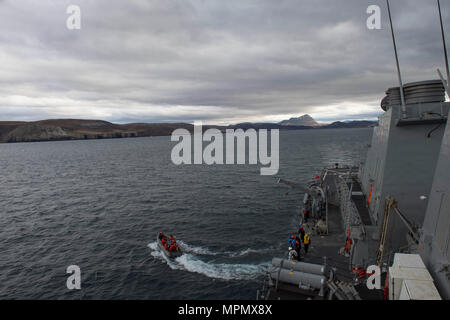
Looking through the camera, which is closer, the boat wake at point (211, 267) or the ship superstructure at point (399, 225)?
the ship superstructure at point (399, 225)

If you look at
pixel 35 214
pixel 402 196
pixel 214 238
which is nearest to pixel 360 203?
pixel 402 196

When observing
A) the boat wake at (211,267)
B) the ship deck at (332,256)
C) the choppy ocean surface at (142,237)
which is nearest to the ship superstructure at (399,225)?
the ship deck at (332,256)

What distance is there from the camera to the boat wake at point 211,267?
23.2m

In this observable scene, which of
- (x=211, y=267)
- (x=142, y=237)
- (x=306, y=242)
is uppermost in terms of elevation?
(x=306, y=242)

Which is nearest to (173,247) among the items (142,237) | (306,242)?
(142,237)

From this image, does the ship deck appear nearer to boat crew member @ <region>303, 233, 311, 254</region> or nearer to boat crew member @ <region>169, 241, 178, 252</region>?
boat crew member @ <region>303, 233, 311, 254</region>

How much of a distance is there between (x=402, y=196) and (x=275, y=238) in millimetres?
15599

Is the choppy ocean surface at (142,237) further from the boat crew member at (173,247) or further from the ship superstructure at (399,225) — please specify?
the ship superstructure at (399,225)

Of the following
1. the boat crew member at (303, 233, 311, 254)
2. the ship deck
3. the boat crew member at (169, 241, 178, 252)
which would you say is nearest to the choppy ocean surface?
the boat crew member at (169, 241, 178, 252)

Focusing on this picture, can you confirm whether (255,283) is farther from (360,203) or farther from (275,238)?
(360,203)

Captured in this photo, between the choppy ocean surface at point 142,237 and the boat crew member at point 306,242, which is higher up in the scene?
the boat crew member at point 306,242

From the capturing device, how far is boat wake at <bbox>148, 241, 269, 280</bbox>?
2319 cm

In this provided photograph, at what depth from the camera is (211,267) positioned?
80.8 feet

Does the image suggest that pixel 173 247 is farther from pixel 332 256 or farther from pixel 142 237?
pixel 332 256
